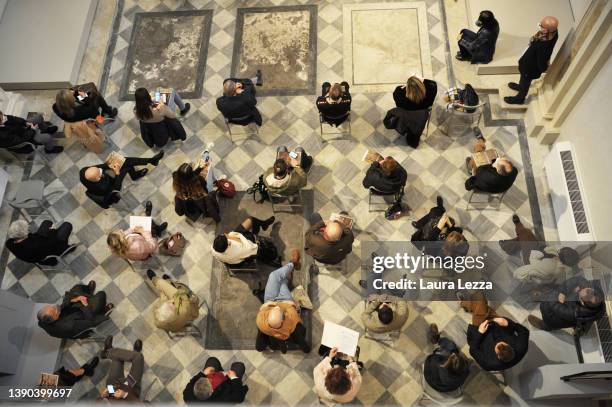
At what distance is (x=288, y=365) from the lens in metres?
7.04

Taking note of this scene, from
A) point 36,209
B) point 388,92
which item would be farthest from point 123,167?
point 388,92

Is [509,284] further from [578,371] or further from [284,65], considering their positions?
[284,65]

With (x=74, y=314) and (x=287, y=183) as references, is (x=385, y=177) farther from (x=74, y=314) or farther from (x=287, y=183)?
(x=74, y=314)

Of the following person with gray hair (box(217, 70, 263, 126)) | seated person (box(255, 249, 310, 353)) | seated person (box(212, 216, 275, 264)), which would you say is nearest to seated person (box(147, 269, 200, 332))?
seated person (box(212, 216, 275, 264))

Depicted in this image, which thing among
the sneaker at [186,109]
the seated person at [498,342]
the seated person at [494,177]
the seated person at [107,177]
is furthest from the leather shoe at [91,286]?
the seated person at [494,177]

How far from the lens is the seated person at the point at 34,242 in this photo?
7027 mm

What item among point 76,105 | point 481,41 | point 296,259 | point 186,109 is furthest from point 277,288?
point 481,41

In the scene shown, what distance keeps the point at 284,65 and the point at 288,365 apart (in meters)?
5.67

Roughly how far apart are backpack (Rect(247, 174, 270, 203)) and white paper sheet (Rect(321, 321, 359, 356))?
248cm

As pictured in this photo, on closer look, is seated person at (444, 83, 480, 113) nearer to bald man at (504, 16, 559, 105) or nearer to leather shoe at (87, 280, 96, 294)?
bald man at (504, 16, 559, 105)

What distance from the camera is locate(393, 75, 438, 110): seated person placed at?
24.9 feet

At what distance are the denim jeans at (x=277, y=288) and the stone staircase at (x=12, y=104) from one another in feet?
20.0

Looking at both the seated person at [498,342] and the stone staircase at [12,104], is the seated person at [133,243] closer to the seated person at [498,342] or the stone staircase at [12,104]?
the stone staircase at [12,104]

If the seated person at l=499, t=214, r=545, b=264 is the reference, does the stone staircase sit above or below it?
above
